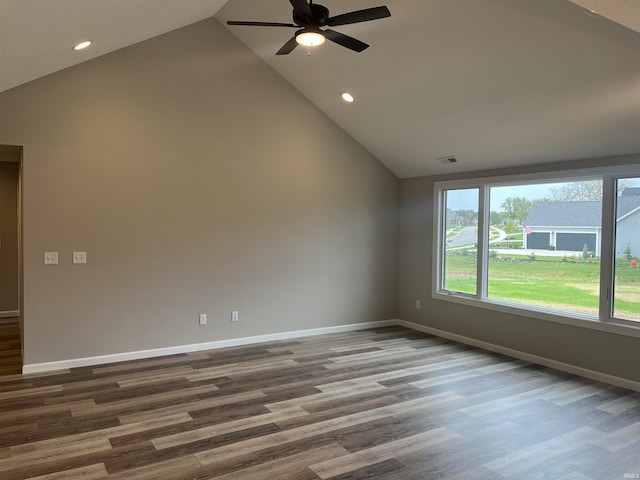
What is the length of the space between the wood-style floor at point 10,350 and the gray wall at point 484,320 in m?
5.03

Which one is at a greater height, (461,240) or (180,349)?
(461,240)

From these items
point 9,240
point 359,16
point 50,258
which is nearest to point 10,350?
point 50,258

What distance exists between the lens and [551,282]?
209 inches

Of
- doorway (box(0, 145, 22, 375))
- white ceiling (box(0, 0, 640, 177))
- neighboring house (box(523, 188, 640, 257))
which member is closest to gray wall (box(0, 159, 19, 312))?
doorway (box(0, 145, 22, 375))

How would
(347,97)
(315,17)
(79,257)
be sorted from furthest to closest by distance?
(347,97) → (79,257) → (315,17)

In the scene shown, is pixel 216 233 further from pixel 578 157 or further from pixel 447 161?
pixel 578 157

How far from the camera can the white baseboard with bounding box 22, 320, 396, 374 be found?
475 cm

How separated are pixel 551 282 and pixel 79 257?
518 cm

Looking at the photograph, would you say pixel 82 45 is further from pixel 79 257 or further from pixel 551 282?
pixel 551 282

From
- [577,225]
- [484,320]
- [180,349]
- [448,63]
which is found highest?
[448,63]

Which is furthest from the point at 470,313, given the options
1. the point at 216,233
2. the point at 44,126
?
the point at 44,126

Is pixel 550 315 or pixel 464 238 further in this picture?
pixel 464 238

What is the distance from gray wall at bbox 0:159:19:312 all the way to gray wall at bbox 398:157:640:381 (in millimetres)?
6046

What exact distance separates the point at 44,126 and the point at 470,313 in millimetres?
5374
